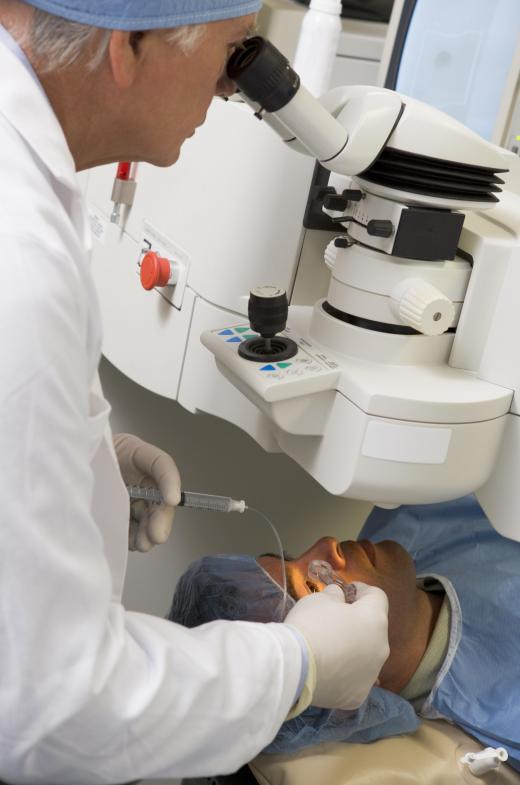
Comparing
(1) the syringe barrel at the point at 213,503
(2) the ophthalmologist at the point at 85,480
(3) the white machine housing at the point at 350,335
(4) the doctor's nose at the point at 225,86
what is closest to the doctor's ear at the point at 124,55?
(2) the ophthalmologist at the point at 85,480

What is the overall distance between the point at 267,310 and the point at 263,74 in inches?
10.3

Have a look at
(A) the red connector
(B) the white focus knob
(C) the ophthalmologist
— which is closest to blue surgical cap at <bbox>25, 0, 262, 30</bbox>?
(C) the ophthalmologist

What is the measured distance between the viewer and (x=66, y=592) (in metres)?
0.81

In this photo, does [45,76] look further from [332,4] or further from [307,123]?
[332,4]

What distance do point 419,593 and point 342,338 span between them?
387 mm

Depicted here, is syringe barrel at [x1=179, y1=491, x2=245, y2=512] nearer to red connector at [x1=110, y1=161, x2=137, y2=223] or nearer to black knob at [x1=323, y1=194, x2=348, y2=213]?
black knob at [x1=323, y1=194, x2=348, y2=213]

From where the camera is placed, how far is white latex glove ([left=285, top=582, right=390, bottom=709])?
105 centimetres

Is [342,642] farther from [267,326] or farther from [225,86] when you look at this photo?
[225,86]

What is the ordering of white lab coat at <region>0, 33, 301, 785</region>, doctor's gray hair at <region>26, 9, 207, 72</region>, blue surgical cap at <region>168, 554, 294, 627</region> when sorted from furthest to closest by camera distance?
blue surgical cap at <region>168, 554, 294, 627</region> < doctor's gray hair at <region>26, 9, 207, 72</region> < white lab coat at <region>0, 33, 301, 785</region>

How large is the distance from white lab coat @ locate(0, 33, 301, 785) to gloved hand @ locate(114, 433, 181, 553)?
262 millimetres

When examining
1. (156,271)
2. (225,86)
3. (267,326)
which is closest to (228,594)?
(267,326)

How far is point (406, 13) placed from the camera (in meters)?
1.48

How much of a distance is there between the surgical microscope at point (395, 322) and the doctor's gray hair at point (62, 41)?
210mm

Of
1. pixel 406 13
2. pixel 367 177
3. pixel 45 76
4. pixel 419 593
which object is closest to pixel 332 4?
pixel 406 13
